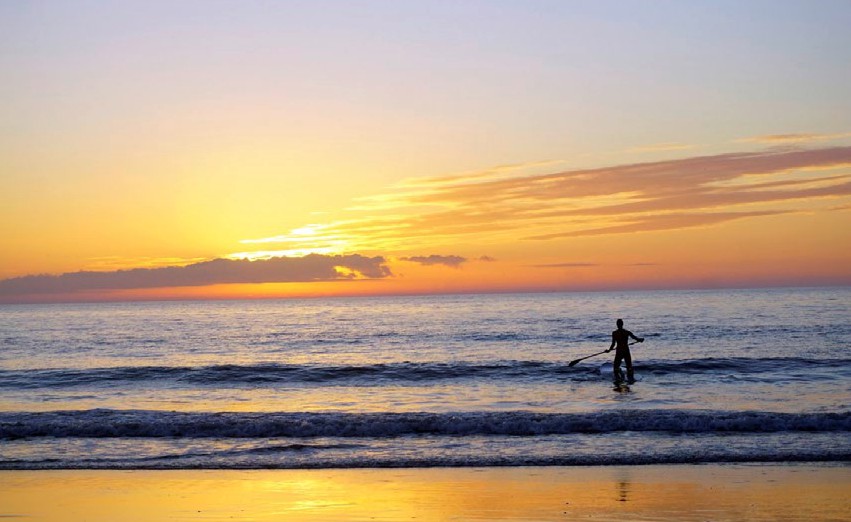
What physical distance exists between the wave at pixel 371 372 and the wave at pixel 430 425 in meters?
9.92

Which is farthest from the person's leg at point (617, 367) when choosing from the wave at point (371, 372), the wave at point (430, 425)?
the wave at point (430, 425)

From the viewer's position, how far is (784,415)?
56.3 feet

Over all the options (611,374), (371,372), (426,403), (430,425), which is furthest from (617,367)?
(430,425)

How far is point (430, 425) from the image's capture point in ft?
55.4

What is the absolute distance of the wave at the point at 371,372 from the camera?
95.0ft

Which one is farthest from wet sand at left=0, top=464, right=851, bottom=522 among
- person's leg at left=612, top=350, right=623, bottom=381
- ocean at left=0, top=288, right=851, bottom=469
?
person's leg at left=612, top=350, right=623, bottom=381

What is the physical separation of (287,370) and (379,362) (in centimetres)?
472

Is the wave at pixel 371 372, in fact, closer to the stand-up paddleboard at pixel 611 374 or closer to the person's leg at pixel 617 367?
the stand-up paddleboard at pixel 611 374

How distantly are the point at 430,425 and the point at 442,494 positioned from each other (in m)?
6.12

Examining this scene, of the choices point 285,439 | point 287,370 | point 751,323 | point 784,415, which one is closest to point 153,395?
point 287,370

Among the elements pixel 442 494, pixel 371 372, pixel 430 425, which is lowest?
pixel 371 372

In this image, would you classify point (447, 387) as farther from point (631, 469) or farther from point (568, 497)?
point (568, 497)

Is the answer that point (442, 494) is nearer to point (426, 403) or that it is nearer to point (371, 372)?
point (426, 403)

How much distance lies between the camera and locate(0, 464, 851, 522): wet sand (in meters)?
9.69
